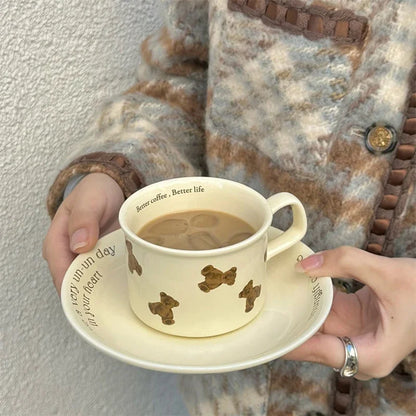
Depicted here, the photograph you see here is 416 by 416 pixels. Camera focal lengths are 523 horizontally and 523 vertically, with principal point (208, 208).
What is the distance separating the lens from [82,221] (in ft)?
1.62

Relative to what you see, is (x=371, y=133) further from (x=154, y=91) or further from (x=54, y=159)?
(x=54, y=159)

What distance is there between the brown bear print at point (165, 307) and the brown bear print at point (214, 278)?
0.09ft

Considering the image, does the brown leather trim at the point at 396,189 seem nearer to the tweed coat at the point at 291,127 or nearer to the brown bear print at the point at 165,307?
the tweed coat at the point at 291,127

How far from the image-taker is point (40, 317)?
2.61 ft

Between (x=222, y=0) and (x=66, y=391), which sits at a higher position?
(x=222, y=0)

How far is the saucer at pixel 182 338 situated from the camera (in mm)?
396

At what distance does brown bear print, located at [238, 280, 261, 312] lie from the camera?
424 millimetres

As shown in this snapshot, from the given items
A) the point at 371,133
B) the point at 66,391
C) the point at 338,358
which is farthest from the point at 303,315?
the point at 66,391

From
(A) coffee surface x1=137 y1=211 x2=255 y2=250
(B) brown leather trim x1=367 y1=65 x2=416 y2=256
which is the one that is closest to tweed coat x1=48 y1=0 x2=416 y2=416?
(B) brown leather trim x1=367 y1=65 x2=416 y2=256

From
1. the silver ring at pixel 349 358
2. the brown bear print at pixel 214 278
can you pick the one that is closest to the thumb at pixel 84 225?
the brown bear print at pixel 214 278

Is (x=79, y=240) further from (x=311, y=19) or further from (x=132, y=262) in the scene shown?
(x=311, y=19)

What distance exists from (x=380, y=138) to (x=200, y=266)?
0.21 m

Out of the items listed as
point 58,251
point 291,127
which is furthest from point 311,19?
point 58,251

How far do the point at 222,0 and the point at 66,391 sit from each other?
0.66m
